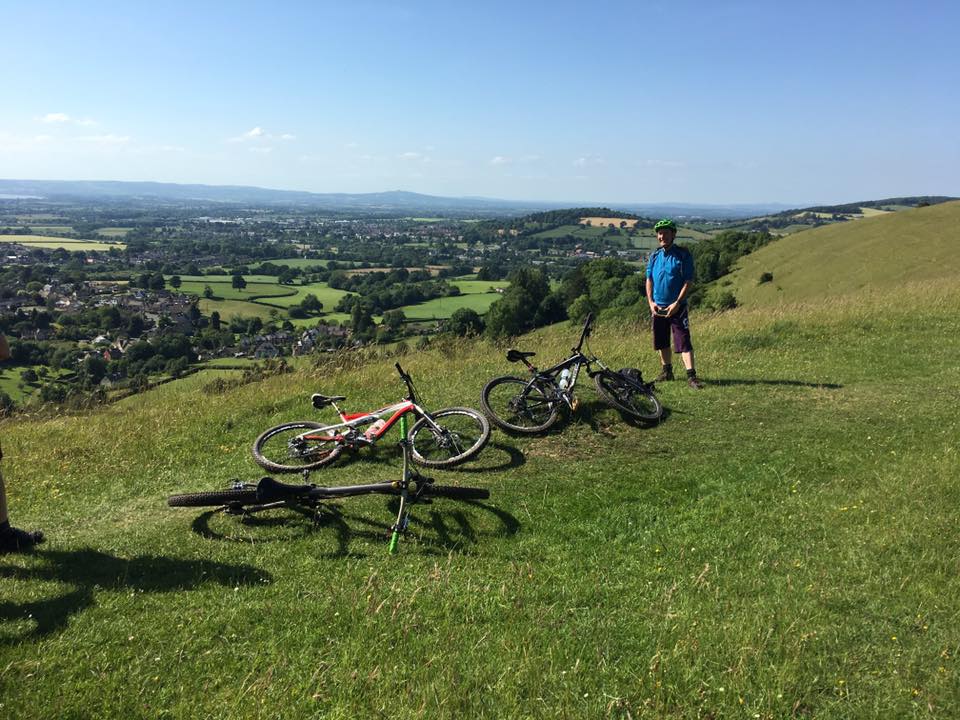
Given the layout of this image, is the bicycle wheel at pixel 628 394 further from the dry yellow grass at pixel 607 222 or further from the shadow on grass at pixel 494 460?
the dry yellow grass at pixel 607 222

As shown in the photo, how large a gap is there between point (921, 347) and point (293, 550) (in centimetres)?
1389

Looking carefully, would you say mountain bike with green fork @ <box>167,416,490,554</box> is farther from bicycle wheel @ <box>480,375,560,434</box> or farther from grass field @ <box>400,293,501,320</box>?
grass field @ <box>400,293,501,320</box>

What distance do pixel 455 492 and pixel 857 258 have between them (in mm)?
49310

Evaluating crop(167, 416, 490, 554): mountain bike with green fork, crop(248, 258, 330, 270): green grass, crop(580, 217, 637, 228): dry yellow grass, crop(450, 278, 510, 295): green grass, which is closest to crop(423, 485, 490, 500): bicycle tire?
crop(167, 416, 490, 554): mountain bike with green fork

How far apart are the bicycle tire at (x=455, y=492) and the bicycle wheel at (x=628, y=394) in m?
3.05

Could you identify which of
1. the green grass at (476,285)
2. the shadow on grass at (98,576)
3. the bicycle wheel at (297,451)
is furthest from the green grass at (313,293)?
the shadow on grass at (98,576)

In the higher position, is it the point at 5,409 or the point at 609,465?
the point at 609,465

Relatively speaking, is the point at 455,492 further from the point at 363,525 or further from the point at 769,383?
the point at 769,383

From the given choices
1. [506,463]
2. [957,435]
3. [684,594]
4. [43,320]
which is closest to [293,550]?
[506,463]

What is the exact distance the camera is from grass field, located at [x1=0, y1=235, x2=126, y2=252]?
64062 millimetres

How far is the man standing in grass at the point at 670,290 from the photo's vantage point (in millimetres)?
9211

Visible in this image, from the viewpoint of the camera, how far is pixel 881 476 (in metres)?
6.23

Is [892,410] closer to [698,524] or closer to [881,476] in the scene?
[881,476]

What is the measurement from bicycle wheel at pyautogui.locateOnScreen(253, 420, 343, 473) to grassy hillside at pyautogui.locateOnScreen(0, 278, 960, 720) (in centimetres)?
23
